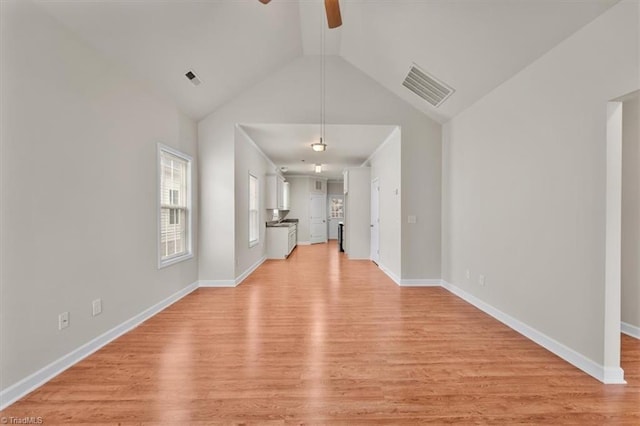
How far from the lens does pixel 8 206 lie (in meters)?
1.82

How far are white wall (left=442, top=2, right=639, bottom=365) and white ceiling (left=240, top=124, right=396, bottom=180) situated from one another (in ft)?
6.17

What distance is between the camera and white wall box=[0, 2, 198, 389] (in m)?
1.85

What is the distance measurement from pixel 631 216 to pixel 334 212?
9.87 m

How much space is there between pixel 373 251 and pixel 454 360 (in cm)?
466

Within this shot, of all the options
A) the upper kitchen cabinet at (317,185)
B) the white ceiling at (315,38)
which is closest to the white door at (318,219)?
the upper kitchen cabinet at (317,185)

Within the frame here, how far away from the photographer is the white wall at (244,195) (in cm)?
482

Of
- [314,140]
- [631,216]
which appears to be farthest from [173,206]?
[631,216]

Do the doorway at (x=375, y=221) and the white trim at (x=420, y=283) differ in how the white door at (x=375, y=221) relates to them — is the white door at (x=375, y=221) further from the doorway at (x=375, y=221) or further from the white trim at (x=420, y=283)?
the white trim at (x=420, y=283)

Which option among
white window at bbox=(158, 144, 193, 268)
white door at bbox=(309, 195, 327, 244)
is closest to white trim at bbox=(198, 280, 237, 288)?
white window at bbox=(158, 144, 193, 268)

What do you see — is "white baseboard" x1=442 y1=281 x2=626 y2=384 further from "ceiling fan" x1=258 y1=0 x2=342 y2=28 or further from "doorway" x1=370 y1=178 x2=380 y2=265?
"ceiling fan" x1=258 y1=0 x2=342 y2=28

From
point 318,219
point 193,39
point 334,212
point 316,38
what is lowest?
point 318,219

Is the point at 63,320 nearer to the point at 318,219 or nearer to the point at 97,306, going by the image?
the point at 97,306

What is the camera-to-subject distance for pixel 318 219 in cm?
1117

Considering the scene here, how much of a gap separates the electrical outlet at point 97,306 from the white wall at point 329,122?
2045mm
